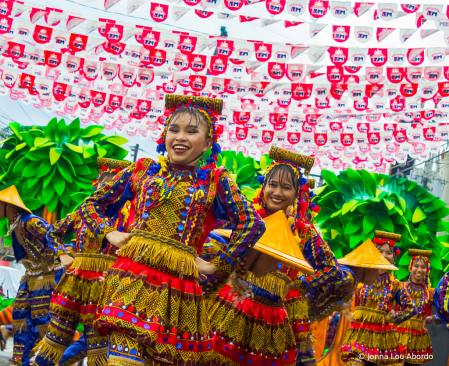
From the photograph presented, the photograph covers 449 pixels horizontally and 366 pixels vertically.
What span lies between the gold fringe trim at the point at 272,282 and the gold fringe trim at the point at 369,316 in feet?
12.3

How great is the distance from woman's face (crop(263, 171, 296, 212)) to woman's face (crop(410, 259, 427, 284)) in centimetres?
546

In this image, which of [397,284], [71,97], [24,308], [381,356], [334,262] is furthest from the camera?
[71,97]

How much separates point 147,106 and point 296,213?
18.6 ft

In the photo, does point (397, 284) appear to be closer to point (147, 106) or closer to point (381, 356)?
point (381, 356)

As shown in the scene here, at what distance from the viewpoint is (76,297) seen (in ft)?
15.8

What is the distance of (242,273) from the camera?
11.1 ft

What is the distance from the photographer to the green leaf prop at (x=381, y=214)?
9883mm

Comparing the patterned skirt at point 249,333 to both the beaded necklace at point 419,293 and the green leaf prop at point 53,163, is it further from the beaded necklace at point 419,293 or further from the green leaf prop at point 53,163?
the green leaf prop at point 53,163

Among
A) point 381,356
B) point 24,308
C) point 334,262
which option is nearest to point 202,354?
point 334,262

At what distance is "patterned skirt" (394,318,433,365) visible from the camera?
27.6 feet

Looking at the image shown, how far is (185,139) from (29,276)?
3.72 metres

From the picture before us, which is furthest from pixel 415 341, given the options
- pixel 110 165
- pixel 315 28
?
pixel 110 165

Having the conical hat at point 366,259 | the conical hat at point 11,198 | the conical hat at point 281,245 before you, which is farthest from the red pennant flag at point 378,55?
the conical hat at point 11,198

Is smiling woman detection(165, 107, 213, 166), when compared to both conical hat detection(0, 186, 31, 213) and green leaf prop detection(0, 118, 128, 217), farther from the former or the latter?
green leaf prop detection(0, 118, 128, 217)
